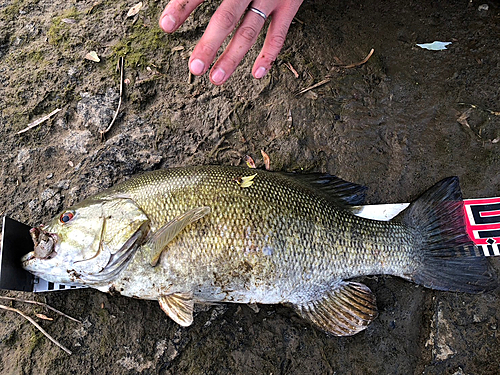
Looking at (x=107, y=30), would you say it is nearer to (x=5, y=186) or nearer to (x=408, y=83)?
(x=5, y=186)

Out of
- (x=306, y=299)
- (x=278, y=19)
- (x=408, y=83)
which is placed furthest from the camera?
(x=408, y=83)

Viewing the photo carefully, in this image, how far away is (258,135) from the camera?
3006 millimetres

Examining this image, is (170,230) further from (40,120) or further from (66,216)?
(40,120)

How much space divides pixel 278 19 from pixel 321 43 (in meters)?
0.91

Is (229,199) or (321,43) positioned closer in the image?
(229,199)

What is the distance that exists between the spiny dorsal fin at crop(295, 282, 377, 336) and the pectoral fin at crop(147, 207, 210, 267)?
102cm

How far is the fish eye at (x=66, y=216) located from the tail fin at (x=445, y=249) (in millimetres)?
2273

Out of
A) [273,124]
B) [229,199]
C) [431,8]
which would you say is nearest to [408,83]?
[431,8]

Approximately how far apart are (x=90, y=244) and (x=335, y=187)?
1.73 meters

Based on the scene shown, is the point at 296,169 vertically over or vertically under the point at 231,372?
over

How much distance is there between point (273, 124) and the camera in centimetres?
302

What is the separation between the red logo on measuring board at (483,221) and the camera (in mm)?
2855

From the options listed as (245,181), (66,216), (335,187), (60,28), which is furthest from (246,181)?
(60,28)

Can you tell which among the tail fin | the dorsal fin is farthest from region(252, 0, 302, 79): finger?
the tail fin
